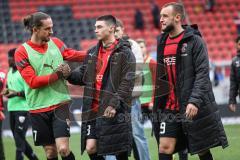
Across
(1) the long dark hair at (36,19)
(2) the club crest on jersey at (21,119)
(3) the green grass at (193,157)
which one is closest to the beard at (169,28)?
(1) the long dark hair at (36,19)

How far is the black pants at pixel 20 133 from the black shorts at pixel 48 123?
123 inches

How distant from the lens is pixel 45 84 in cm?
827

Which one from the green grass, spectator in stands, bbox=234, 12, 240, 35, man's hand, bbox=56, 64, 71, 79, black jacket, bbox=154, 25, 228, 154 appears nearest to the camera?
black jacket, bbox=154, 25, 228, 154

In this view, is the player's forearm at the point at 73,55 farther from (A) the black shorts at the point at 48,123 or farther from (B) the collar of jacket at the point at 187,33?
(B) the collar of jacket at the point at 187,33

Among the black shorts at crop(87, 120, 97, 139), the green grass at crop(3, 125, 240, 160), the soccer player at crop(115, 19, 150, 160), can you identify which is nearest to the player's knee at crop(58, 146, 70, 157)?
the black shorts at crop(87, 120, 97, 139)

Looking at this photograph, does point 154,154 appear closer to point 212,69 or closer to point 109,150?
point 109,150

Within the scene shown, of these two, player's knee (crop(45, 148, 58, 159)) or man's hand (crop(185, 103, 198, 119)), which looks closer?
man's hand (crop(185, 103, 198, 119))

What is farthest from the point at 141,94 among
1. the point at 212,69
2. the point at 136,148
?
the point at 212,69

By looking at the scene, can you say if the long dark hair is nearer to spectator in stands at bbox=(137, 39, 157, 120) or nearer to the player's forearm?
the player's forearm

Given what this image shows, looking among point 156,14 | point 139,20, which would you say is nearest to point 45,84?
point 139,20

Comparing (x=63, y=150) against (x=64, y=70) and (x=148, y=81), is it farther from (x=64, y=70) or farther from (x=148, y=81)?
(x=148, y=81)

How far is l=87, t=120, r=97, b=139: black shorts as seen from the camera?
321 inches

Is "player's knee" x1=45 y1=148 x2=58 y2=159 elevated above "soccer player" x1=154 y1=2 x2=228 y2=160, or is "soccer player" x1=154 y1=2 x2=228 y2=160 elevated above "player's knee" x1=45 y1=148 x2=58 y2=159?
"soccer player" x1=154 y1=2 x2=228 y2=160

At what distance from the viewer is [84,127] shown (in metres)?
8.28
